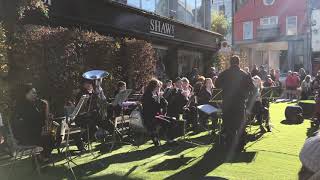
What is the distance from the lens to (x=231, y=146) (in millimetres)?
9961

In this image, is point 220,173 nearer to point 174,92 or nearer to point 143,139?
point 143,139

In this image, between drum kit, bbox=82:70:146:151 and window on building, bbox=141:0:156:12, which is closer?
drum kit, bbox=82:70:146:151

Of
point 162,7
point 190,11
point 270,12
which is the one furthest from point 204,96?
point 270,12

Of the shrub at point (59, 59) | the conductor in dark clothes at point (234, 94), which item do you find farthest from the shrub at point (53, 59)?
the conductor in dark clothes at point (234, 94)

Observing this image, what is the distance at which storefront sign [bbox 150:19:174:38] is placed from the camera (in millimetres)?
19047

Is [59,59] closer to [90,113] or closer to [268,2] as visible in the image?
[90,113]

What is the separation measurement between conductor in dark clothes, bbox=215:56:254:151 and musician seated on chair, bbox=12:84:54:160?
363 cm

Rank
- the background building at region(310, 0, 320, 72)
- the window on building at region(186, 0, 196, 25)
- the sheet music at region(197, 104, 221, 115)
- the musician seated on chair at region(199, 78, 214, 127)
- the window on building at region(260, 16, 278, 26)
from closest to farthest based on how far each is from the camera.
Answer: the sheet music at region(197, 104, 221, 115) → the musician seated on chair at region(199, 78, 214, 127) → the window on building at region(186, 0, 196, 25) → the background building at region(310, 0, 320, 72) → the window on building at region(260, 16, 278, 26)

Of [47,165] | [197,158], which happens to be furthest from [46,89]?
[197,158]

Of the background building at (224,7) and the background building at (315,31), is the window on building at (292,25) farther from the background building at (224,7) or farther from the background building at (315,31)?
the background building at (224,7)

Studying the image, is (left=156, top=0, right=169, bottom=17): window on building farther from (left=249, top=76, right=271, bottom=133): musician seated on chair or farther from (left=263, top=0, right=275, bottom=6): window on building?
(left=263, top=0, right=275, bottom=6): window on building

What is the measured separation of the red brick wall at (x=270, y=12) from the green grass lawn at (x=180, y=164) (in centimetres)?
3526

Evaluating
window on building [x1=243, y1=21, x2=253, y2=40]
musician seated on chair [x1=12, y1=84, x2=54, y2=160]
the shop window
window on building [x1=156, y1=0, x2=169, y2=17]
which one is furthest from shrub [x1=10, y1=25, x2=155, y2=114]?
window on building [x1=243, y1=21, x2=253, y2=40]

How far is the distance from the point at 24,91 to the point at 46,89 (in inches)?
130
